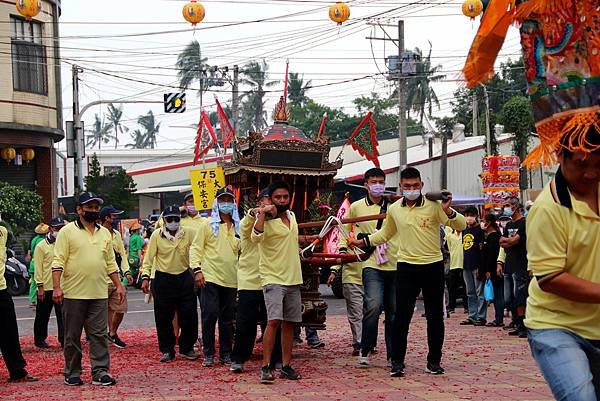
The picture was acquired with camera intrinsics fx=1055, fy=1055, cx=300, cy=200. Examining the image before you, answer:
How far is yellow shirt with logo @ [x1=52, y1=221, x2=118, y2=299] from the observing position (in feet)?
34.6

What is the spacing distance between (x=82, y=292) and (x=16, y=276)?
1647 centimetres

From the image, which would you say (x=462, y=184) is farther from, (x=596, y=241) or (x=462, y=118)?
(x=596, y=241)

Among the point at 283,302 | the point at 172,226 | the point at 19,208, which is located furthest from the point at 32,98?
the point at 283,302

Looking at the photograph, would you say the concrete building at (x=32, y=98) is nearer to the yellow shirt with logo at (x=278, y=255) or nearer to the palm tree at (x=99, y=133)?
the yellow shirt with logo at (x=278, y=255)

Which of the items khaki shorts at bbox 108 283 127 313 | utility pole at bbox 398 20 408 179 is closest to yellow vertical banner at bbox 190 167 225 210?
khaki shorts at bbox 108 283 127 313

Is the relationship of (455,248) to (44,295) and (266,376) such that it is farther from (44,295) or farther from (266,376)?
(266,376)

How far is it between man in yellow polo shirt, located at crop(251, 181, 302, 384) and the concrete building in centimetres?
2215

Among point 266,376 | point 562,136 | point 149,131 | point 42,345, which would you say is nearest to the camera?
point 562,136

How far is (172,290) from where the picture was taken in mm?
12570

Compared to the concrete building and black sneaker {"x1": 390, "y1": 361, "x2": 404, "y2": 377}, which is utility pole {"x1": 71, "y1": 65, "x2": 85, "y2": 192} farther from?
black sneaker {"x1": 390, "y1": 361, "x2": 404, "y2": 377}

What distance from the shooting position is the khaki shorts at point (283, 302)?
10.3 meters

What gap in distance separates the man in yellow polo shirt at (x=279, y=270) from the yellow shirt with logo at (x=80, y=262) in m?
1.63

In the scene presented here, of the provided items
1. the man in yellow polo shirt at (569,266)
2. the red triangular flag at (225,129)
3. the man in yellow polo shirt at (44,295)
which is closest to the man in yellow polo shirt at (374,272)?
the red triangular flag at (225,129)

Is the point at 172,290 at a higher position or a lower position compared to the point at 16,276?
higher
